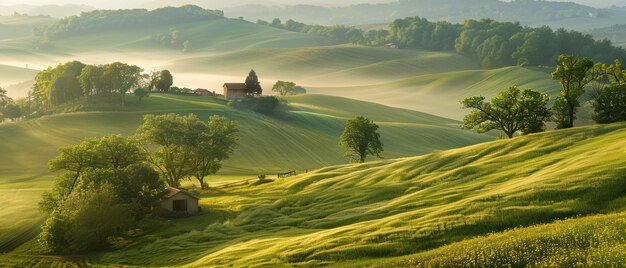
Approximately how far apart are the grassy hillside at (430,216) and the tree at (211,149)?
1453 centimetres

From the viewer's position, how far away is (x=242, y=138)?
139 m

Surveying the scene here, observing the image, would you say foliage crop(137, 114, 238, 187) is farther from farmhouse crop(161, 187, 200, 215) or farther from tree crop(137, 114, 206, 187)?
farmhouse crop(161, 187, 200, 215)

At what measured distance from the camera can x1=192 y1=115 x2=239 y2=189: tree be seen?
96.4 metres

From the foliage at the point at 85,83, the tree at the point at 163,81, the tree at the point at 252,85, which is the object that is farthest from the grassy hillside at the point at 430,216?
the tree at the point at 163,81

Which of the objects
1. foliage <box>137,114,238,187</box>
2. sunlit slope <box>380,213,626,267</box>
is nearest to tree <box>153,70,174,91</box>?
foliage <box>137,114,238,187</box>

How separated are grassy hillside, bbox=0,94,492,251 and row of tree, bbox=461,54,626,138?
1822 inches

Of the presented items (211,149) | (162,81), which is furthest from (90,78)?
(211,149)

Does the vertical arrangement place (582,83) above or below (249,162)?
above

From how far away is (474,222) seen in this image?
44.6m

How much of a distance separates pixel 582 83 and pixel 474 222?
46.2 meters

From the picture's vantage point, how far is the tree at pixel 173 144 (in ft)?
312

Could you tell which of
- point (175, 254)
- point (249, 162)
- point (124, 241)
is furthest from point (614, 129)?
point (249, 162)

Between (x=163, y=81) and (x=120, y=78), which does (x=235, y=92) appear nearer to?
(x=163, y=81)

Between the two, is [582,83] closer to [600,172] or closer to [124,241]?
[600,172]
